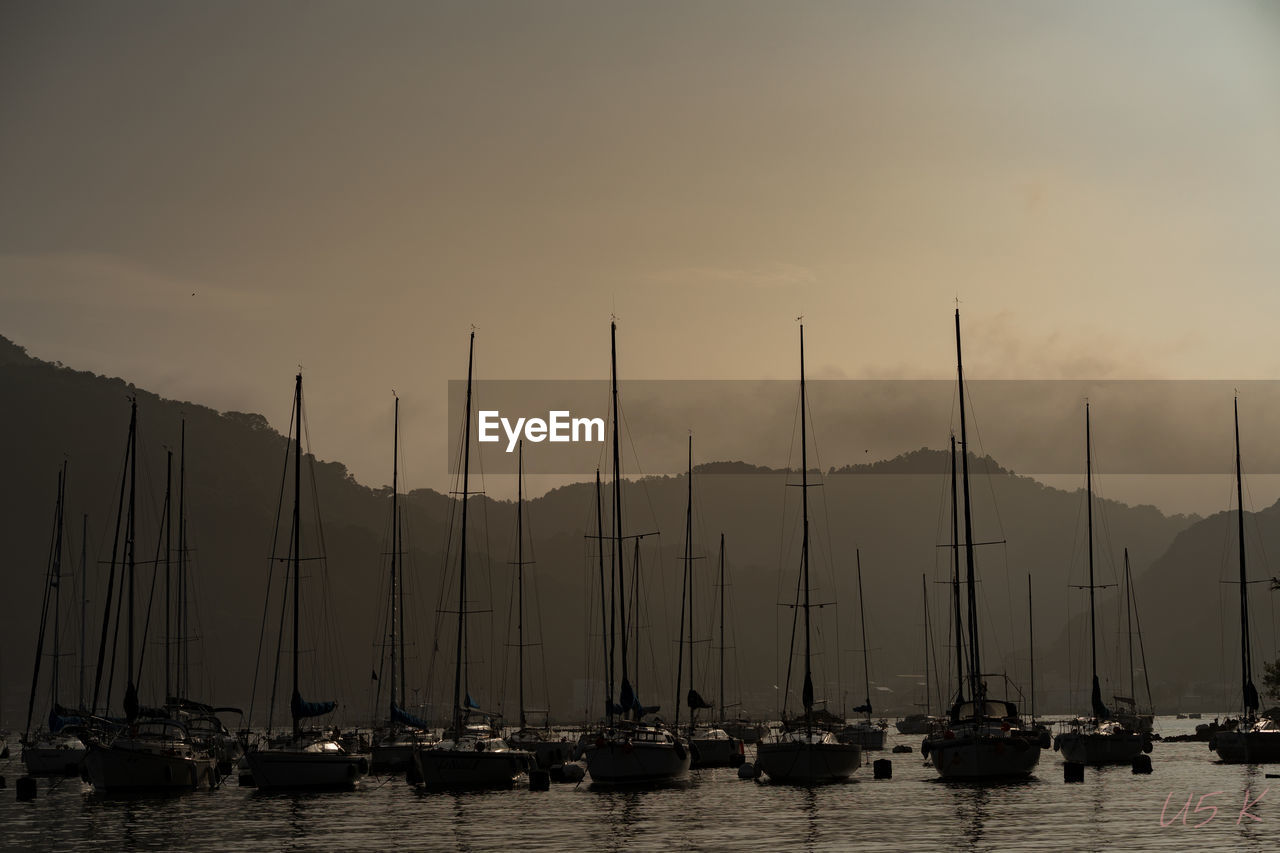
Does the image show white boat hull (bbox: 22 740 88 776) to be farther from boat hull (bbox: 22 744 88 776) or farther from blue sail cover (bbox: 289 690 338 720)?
blue sail cover (bbox: 289 690 338 720)

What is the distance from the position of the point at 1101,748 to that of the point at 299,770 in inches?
1852

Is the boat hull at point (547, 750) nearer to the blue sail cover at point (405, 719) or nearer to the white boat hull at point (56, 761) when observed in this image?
the blue sail cover at point (405, 719)

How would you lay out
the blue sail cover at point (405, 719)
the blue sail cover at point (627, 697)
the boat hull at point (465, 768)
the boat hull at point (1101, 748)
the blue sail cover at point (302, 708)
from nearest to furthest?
the blue sail cover at point (302, 708), the boat hull at point (465, 768), the blue sail cover at point (627, 697), the blue sail cover at point (405, 719), the boat hull at point (1101, 748)

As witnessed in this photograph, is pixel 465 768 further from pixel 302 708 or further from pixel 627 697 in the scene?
pixel 627 697

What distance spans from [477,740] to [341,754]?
263 inches

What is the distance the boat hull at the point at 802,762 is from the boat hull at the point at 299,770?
65.6 ft

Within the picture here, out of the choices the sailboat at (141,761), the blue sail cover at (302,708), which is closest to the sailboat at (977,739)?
the blue sail cover at (302,708)

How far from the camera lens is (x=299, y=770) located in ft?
219

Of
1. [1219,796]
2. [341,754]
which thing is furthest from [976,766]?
[341,754]

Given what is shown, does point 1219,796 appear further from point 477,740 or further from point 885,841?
point 477,740

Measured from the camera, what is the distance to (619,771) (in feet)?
221

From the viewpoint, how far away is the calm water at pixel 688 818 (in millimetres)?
46344
